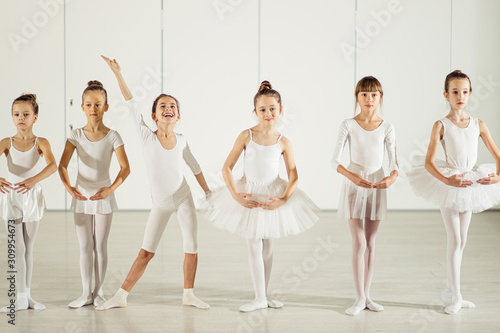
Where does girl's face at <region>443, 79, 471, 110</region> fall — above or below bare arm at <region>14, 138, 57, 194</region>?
above

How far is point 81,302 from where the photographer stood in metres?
3.37

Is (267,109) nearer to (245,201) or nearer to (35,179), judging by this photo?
(245,201)

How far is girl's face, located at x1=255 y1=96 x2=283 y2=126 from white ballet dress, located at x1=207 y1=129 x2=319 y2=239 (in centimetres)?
12

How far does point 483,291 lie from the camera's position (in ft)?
12.3

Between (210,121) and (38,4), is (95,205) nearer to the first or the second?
(210,121)

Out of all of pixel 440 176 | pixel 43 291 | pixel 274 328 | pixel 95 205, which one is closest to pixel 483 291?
pixel 440 176

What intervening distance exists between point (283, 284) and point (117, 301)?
41.5 inches

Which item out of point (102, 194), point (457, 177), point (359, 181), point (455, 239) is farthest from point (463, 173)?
point (102, 194)

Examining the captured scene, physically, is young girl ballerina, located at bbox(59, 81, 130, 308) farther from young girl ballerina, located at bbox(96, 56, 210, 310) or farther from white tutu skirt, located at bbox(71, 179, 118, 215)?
young girl ballerina, located at bbox(96, 56, 210, 310)

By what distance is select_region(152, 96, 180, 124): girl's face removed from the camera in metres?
3.33

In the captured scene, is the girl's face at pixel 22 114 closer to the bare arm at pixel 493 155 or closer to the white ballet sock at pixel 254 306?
the white ballet sock at pixel 254 306

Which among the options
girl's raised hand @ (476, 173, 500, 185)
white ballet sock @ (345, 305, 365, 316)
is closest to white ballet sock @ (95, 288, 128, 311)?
white ballet sock @ (345, 305, 365, 316)

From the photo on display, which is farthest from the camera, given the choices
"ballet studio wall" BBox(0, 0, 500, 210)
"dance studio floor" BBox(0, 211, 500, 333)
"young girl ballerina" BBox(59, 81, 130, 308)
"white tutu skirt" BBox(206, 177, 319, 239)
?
"ballet studio wall" BBox(0, 0, 500, 210)

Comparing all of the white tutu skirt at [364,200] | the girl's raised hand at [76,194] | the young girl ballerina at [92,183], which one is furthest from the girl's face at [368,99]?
the girl's raised hand at [76,194]
